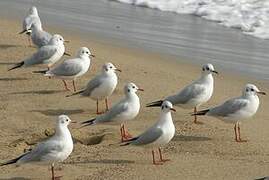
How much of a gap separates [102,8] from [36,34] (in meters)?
4.38

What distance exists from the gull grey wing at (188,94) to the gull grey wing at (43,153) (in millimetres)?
2243

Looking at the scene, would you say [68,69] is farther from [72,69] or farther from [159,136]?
[159,136]

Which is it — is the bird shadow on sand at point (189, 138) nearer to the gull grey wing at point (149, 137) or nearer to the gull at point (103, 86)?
the gull grey wing at point (149, 137)

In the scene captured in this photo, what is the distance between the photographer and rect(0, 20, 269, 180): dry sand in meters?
6.91

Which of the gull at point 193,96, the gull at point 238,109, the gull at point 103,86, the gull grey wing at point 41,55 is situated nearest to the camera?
the gull at point 238,109

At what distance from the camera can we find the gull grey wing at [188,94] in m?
8.52

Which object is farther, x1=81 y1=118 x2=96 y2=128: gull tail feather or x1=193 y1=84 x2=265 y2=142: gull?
x1=193 y1=84 x2=265 y2=142: gull

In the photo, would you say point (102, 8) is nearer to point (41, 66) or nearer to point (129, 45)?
point (129, 45)

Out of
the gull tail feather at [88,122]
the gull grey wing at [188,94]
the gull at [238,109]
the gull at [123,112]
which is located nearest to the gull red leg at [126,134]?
the gull at [123,112]

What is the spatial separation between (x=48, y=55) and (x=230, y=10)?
21.0 feet

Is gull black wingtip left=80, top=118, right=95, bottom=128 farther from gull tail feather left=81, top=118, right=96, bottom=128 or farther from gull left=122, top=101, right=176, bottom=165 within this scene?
gull left=122, top=101, right=176, bottom=165

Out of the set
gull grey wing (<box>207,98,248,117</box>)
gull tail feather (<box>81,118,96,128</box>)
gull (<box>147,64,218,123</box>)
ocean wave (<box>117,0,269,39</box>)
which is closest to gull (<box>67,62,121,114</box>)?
gull (<box>147,64,218,123</box>)

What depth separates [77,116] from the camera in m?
8.74

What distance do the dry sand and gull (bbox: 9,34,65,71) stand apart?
21 centimetres
